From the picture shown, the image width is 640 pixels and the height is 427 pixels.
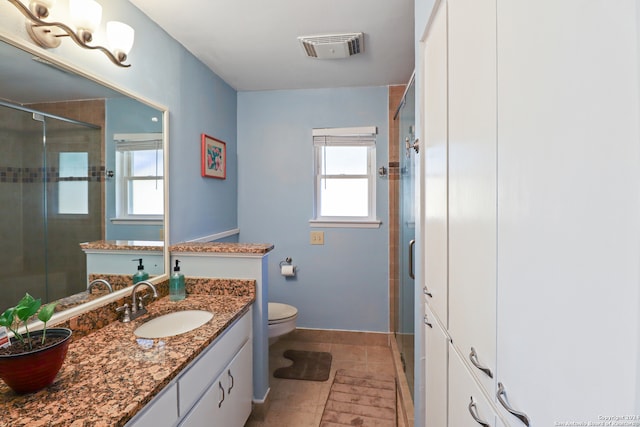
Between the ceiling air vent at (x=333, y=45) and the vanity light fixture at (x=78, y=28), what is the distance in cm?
108

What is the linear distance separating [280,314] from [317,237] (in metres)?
0.84

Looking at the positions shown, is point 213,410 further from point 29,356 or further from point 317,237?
point 317,237

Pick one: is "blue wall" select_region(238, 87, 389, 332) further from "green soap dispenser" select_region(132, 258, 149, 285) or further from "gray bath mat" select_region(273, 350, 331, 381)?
"green soap dispenser" select_region(132, 258, 149, 285)

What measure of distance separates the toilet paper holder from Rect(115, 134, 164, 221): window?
131 centimetres

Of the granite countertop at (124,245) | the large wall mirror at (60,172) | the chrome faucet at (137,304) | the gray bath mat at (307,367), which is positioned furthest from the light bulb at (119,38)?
the gray bath mat at (307,367)

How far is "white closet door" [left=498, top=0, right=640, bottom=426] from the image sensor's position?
0.34 m

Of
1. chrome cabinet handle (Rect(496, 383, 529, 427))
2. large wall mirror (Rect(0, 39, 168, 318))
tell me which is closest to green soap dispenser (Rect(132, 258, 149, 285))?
large wall mirror (Rect(0, 39, 168, 318))

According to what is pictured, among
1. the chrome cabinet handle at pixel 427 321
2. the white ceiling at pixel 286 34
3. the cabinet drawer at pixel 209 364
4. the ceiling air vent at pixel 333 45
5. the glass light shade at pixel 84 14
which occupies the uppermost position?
the white ceiling at pixel 286 34

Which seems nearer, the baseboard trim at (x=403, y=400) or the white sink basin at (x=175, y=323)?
the white sink basin at (x=175, y=323)

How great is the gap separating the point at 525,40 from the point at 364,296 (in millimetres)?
2590

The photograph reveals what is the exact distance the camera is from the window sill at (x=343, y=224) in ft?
9.25

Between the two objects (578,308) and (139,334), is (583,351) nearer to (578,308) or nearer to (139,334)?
(578,308)

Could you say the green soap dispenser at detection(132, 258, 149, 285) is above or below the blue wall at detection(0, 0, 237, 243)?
below

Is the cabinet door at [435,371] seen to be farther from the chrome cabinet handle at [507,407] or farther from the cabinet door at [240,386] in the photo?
the cabinet door at [240,386]
